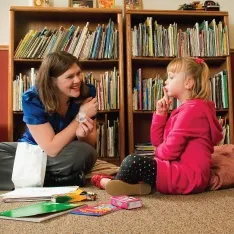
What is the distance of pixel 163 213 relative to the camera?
3.47 ft

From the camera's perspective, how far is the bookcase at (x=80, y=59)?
2.48m

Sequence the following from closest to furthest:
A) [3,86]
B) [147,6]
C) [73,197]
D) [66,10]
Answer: [73,197] < [66,10] < [3,86] < [147,6]

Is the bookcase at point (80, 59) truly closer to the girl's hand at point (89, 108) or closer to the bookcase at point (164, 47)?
the bookcase at point (164, 47)

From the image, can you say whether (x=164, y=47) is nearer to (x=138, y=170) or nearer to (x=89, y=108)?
(x=89, y=108)

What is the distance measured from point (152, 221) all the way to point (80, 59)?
1.77 metres

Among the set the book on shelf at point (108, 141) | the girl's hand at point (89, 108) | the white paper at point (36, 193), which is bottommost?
the white paper at point (36, 193)

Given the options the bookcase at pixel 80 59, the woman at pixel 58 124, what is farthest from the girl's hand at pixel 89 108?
the bookcase at pixel 80 59

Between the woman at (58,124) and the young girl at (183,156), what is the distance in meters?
0.21

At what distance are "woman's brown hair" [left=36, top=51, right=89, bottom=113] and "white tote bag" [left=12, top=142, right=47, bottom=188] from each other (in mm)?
212

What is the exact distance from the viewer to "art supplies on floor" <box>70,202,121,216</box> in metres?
1.03

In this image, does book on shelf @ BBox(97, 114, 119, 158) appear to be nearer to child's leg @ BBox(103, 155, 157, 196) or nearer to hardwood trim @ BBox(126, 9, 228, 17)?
hardwood trim @ BBox(126, 9, 228, 17)

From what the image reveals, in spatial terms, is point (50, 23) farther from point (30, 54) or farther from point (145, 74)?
point (145, 74)

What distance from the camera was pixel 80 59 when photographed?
254 centimetres

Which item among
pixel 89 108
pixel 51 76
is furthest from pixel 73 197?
pixel 51 76
